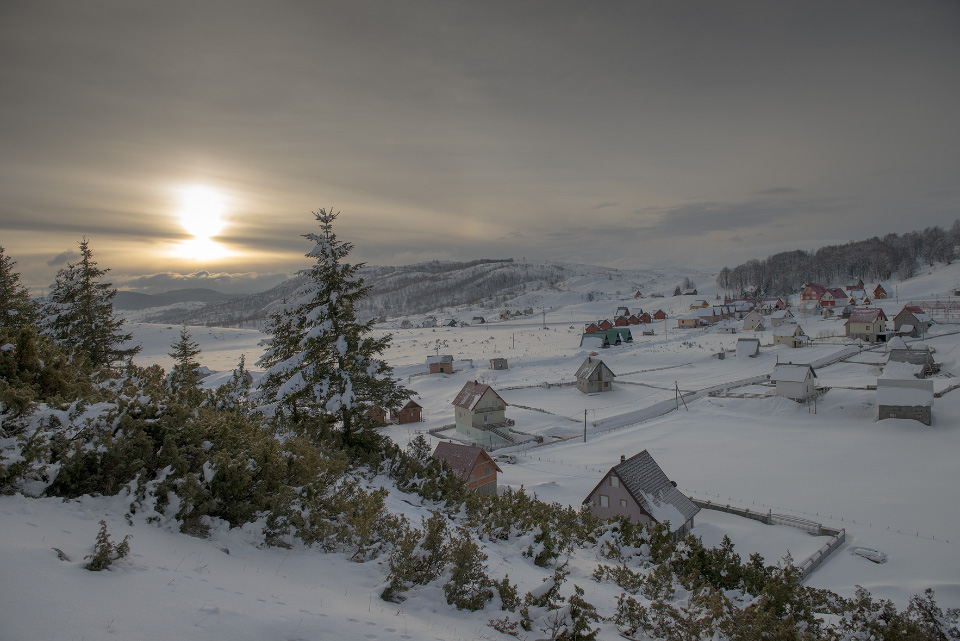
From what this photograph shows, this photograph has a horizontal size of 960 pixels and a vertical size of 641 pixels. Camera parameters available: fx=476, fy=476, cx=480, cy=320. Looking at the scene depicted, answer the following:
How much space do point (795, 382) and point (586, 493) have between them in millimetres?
26295

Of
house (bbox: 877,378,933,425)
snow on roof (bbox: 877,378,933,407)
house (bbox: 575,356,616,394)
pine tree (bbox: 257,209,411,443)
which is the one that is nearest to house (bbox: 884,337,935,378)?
snow on roof (bbox: 877,378,933,407)

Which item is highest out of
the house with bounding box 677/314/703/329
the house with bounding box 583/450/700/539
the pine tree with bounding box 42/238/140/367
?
the pine tree with bounding box 42/238/140/367

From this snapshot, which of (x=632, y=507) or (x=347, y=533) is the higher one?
(x=347, y=533)

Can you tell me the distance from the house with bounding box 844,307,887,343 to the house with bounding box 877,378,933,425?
1440 inches

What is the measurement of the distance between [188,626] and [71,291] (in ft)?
86.3

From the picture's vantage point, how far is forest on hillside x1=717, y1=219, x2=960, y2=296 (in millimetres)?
127312

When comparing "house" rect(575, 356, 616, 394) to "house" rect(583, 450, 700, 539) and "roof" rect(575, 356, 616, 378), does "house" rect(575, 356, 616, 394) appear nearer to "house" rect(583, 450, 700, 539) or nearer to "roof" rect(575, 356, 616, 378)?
"roof" rect(575, 356, 616, 378)

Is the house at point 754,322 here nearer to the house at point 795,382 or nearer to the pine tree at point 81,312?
the house at point 795,382

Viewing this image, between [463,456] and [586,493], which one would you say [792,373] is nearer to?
[586,493]

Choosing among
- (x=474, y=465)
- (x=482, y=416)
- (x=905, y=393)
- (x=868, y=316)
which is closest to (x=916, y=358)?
(x=905, y=393)

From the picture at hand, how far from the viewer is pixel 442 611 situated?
255 inches

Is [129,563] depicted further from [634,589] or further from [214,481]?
[634,589]

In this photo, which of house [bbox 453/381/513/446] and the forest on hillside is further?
the forest on hillside

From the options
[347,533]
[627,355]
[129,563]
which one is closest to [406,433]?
[347,533]
